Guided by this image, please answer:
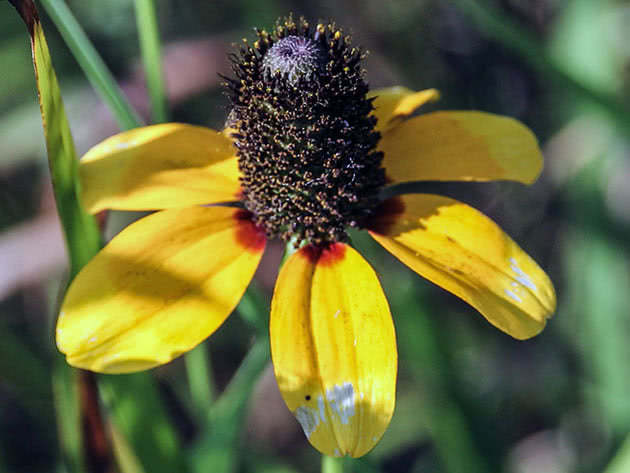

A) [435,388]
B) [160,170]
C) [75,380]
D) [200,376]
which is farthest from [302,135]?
[435,388]

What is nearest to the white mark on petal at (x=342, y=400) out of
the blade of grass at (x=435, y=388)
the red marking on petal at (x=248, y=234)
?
the red marking on petal at (x=248, y=234)

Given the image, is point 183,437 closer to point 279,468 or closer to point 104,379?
point 279,468

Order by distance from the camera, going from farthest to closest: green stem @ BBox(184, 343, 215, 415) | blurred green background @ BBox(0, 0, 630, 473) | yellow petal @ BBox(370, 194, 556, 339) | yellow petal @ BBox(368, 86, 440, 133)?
blurred green background @ BBox(0, 0, 630, 473) < green stem @ BBox(184, 343, 215, 415) < yellow petal @ BBox(368, 86, 440, 133) < yellow petal @ BBox(370, 194, 556, 339)

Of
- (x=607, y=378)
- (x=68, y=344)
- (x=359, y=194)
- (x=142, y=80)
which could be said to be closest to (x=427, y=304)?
(x=607, y=378)

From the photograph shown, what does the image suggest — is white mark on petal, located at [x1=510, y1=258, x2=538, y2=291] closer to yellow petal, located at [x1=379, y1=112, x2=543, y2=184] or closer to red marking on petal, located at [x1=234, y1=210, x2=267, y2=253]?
yellow petal, located at [x1=379, y1=112, x2=543, y2=184]

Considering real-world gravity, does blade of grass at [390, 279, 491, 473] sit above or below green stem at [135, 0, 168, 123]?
below

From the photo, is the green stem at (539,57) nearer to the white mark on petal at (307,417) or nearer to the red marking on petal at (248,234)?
the red marking on petal at (248,234)

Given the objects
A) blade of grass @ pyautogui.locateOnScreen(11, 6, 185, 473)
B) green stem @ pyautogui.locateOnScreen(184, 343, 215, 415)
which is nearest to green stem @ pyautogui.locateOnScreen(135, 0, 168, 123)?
blade of grass @ pyautogui.locateOnScreen(11, 6, 185, 473)

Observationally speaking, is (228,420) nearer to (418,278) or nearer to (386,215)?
(386,215)
